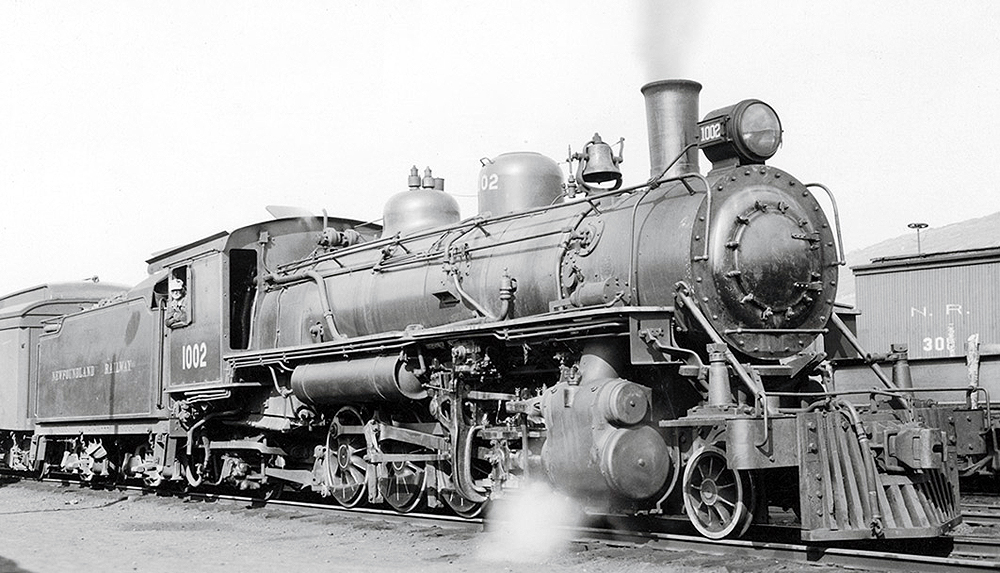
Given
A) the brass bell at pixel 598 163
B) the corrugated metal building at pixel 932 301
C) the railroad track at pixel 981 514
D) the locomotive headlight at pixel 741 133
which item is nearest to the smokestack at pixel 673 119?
the locomotive headlight at pixel 741 133

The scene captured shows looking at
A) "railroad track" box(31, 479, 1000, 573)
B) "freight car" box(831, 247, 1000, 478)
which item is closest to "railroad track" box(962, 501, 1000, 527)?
"railroad track" box(31, 479, 1000, 573)

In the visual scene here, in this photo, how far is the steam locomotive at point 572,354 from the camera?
6.77 metres

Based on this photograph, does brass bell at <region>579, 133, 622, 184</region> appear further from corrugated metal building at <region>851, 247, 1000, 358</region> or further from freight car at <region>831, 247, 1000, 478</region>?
corrugated metal building at <region>851, 247, 1000, 358</region>

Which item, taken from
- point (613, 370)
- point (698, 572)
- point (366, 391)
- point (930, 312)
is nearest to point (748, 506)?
point (698, 572)

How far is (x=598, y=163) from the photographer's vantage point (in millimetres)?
8984

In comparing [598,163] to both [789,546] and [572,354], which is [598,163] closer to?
[572,354]

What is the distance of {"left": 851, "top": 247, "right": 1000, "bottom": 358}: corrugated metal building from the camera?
648 inches

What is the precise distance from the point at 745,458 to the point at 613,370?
1.41 meters

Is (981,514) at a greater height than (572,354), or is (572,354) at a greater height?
(572,354)

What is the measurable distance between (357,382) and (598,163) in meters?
3.05

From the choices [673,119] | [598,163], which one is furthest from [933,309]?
[673,119]

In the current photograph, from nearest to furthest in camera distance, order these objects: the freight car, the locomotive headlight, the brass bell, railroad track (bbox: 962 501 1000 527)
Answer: the locomotive headlight
railroad track (bbox: 962 501 1000 527)
the brass bell
the freight car

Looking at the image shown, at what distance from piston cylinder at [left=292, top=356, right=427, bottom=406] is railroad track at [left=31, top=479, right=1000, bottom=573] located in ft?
4.22

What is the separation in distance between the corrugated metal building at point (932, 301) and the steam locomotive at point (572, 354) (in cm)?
942
